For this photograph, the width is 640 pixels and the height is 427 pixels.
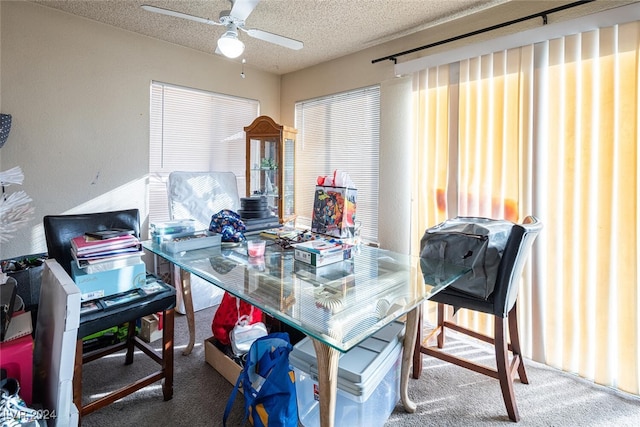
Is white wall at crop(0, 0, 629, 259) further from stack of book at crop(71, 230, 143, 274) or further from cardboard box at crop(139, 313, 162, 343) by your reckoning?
stack of book at crop(71, 230, 143, 274)

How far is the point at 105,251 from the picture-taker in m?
1.53

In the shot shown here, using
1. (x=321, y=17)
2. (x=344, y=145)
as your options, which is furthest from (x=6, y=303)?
(x=344, y=145)

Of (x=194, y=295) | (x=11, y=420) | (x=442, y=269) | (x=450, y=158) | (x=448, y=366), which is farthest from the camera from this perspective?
(x=194, y=295)

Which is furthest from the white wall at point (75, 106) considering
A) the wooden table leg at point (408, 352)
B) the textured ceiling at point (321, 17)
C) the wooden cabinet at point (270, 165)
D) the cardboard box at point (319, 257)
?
the wooden table leg at point (408, 352)

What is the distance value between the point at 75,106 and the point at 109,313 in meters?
2.03

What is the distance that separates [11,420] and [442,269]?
1.62m

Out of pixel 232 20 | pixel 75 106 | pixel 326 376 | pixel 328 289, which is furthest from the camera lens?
pixel 75 106

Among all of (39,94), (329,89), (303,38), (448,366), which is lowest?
(448,366)

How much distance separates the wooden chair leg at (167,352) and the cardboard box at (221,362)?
303 mm

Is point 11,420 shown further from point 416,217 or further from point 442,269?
point 416,217

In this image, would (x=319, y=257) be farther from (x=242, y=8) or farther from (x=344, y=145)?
(x=344, y=145)

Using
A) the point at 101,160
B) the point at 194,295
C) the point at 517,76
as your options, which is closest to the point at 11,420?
the point at 194,295

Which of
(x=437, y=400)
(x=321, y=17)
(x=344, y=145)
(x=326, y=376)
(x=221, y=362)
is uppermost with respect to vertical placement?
(x=321, y=17)

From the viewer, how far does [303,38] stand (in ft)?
9.61
